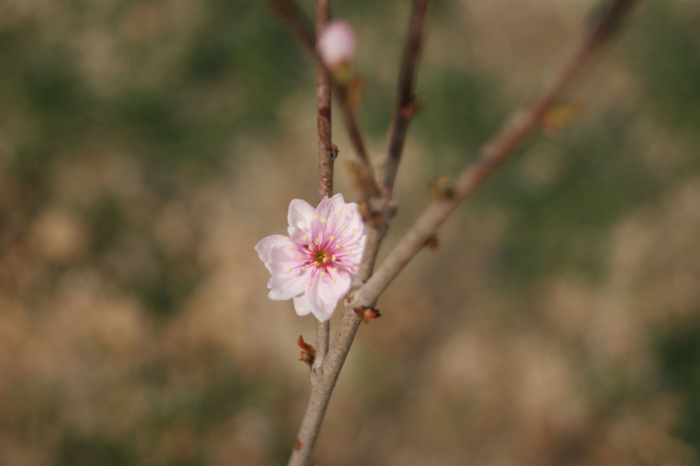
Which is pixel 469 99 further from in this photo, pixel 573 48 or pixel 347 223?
pixel 573 48

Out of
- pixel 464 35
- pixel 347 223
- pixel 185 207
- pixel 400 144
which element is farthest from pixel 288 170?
pixel 400 144

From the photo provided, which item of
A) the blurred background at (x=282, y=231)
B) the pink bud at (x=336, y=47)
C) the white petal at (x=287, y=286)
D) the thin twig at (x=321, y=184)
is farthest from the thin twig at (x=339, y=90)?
the blurred background at (x=282, y=231)

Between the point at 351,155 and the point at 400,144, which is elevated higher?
the point at 351,155

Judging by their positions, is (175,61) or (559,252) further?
(175,61)

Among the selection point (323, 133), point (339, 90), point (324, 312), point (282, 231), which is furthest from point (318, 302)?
point (282, 231)

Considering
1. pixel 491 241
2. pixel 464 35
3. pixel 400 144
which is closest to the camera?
pixel 400 144

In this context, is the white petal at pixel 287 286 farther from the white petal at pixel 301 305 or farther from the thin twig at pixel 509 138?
the thin twig at pixel 509 138

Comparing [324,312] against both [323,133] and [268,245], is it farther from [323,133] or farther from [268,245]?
[323,133]
